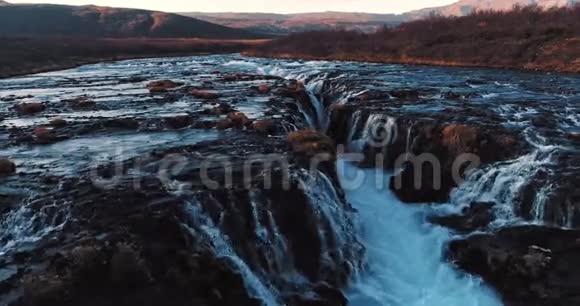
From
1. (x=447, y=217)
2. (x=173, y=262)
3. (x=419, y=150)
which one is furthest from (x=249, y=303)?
(x=419, y=150)

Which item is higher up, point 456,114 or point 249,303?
point 456,114

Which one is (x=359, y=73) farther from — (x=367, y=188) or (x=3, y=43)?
(x=3, y=43)

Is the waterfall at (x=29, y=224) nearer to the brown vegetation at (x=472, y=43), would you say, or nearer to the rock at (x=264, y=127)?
the rock at (x=264, y=127)

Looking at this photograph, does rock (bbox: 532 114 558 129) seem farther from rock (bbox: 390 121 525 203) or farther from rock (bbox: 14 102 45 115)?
rock (bbox: 14 102 45 115)

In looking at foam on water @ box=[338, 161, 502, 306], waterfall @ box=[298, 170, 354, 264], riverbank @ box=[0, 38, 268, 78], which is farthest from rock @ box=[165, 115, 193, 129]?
riverbank @ box=[0, 38, 268, 78]

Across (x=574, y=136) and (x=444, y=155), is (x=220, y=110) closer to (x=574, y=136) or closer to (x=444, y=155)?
(x=444, y=155)

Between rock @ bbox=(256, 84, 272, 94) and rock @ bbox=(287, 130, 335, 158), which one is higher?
rock @ bbox=(256, 84, 272, 94)

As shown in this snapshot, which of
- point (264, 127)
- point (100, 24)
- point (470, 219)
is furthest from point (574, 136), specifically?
point (100, 24)
